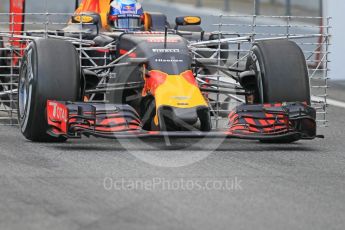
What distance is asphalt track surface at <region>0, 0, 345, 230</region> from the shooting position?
265 inches

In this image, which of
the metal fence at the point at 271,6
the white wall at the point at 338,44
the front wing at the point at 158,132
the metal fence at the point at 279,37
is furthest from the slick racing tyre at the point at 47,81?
the white wall at the point at 338,44

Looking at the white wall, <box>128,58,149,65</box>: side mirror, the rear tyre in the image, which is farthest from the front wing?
the white wall

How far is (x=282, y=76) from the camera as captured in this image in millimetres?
10547

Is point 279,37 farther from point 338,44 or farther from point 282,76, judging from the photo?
point 338,44

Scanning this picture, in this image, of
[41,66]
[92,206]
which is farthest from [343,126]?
[92,206]

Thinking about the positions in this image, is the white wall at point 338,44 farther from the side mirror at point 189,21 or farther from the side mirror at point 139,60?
the side mirror at point 139,60

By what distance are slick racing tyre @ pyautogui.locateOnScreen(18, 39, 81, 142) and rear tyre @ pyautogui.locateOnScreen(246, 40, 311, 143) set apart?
5.90 ft

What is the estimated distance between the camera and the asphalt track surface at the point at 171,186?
22.0 feet

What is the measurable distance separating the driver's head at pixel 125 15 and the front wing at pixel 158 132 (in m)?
2.27

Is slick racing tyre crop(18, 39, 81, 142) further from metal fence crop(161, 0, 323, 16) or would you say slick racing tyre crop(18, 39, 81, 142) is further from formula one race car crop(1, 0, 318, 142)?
metal fence crop(161, 0, 323, 16)

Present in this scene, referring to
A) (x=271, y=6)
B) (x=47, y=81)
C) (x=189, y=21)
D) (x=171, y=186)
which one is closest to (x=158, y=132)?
(x=47, y=81)

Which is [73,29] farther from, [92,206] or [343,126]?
[92,206]

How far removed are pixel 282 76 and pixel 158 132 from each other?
1676mm

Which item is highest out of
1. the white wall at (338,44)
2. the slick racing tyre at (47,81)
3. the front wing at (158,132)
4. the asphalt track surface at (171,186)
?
the white wall at (338,44)
